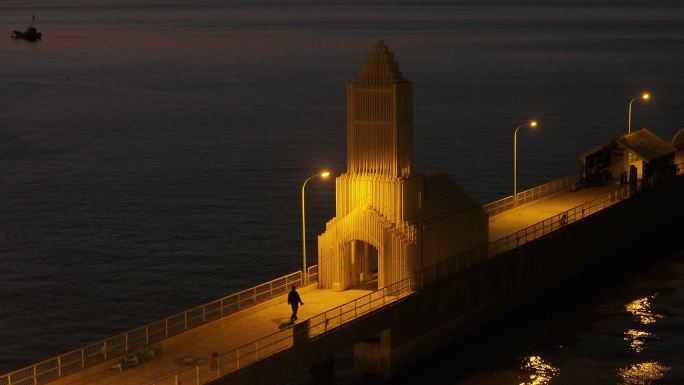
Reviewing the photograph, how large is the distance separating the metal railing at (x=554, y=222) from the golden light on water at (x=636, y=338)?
18.5 feet

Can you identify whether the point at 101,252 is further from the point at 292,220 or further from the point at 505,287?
the point at 505,287

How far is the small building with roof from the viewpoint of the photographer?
6331 centimetres

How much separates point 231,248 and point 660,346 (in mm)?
24758

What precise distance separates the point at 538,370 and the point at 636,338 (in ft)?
19.2

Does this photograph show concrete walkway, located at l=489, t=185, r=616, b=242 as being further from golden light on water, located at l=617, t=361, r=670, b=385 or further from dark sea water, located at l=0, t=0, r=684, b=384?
golden light on water, located at l=617, t=361, r=670, b=385

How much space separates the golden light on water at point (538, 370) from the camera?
4081cm

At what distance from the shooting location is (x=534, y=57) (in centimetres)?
19588

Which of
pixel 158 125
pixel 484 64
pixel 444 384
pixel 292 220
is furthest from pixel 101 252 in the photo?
pixel 484 64

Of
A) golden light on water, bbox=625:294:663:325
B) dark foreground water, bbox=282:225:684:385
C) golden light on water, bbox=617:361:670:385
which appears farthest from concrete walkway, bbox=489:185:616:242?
golden light on water, bbox=617:361:670:385

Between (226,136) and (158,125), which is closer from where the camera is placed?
(226,136)

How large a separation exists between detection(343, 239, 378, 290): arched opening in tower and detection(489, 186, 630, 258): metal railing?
196 inches

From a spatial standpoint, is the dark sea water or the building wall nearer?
the building wall

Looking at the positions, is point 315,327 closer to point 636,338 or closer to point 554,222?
point 636,338

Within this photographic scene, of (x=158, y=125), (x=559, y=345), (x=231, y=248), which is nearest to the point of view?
(x=559, y=345)
